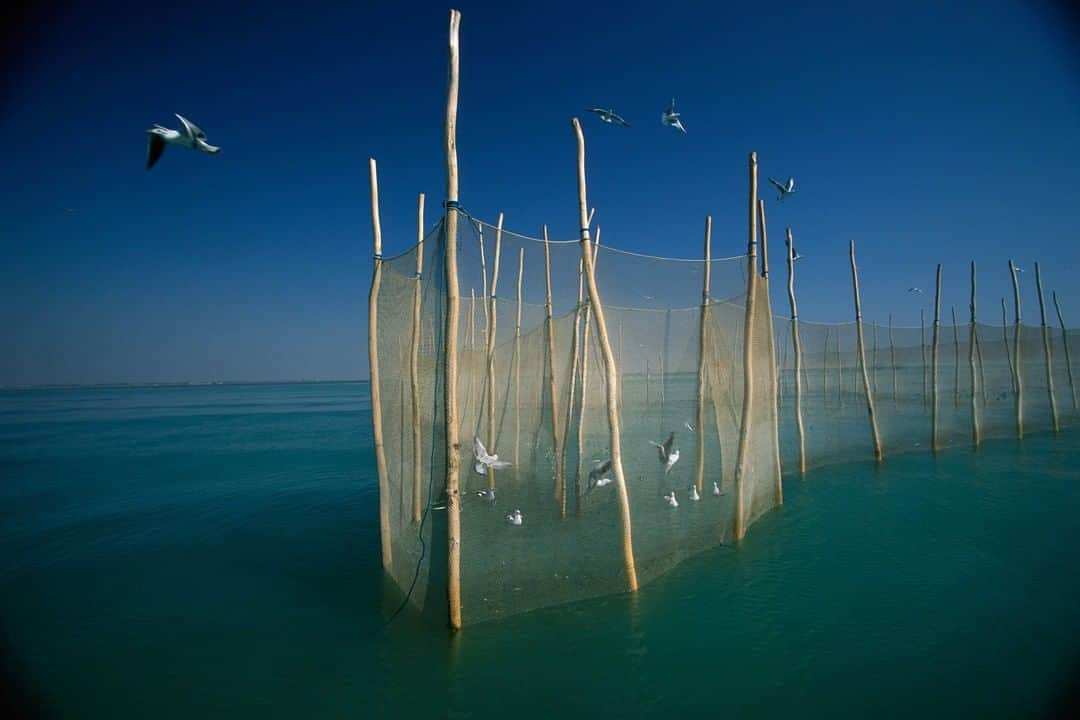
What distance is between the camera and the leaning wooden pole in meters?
4.00

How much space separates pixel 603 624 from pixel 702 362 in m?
3.72

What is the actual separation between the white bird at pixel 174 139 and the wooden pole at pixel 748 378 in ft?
18.3

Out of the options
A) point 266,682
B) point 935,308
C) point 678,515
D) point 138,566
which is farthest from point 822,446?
point 138,566

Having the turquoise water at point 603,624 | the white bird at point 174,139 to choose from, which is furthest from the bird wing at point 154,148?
the turquoise water at point 603,624

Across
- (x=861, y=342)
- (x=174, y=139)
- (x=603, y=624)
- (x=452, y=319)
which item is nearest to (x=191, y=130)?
(x=174, y=139)

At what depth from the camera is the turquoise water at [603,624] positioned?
10.1ft

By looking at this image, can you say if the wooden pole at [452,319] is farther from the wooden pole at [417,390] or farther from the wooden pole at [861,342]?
the wooden pole at [861,342]

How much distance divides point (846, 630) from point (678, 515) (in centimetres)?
187

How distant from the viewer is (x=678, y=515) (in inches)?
206

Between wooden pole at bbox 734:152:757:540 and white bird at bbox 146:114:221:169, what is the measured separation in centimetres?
557

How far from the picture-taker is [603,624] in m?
3.80

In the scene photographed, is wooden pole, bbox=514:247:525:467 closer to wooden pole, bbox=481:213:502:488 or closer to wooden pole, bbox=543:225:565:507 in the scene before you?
wooden pole, bbox=481:213:502:488

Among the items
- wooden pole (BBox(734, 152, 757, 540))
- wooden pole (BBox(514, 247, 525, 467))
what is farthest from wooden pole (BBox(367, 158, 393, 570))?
wooden pole (BBox(734, 152, 757, 540))

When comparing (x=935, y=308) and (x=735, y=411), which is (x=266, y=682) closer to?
(x=735, y=411)
